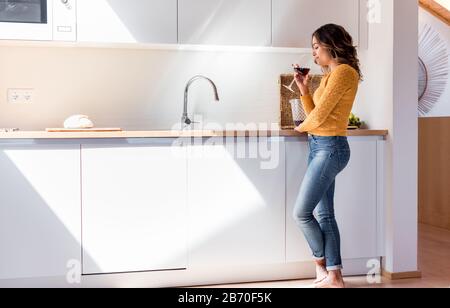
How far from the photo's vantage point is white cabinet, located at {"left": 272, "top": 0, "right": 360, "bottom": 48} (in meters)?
3.32

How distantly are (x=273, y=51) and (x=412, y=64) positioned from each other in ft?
2.90

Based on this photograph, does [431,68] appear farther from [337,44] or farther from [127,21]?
[127,21]

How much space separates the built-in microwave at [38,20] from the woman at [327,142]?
1.33 metres

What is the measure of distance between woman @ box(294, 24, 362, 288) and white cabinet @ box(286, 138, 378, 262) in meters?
0.15

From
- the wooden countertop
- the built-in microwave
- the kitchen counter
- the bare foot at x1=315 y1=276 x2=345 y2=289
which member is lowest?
the bare foot at x1=315 y1=276 x2=345 y2=289

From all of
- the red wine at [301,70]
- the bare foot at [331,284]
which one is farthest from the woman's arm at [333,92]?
the bare foot at [331,284]

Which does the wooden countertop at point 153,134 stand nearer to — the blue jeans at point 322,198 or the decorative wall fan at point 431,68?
the blue jeans at point 322,198

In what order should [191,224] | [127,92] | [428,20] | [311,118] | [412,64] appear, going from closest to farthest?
[311,118]
[191,224]
[412,64]
[127,92]
[428,20]

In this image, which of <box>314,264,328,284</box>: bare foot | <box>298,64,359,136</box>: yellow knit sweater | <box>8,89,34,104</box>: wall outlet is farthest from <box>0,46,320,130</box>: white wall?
<box>314,264,328,284</box>: bare foot

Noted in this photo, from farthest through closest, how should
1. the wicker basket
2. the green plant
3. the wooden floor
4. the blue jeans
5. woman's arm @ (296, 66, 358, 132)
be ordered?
the wicker basket, the green plant, the wooden floor, the blue jeans, woman's arm @ (296, 66, 358, 132)

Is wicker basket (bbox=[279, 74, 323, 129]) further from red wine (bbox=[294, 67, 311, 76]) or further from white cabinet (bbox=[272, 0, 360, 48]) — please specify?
red wine (bbox=[294, 67, 311, 76])

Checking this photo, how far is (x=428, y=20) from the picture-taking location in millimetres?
5574
